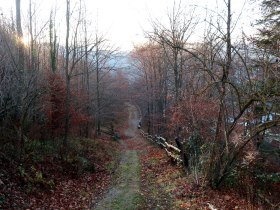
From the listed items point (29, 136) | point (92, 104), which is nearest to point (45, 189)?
point (29, 136)

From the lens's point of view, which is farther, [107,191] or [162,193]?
[107,191]

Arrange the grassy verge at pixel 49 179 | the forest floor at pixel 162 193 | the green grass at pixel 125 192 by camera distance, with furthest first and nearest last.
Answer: the green grass at pixel 125 192 → the forest floor at pixel 162 193 → the grassy verge at pixel 49 179

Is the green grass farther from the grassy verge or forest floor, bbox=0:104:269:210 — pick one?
the grassy verge

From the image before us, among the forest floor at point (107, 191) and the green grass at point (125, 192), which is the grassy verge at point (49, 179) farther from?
the green grass at point (125, 192)

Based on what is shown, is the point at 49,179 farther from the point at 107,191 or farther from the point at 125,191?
the point at 125,191

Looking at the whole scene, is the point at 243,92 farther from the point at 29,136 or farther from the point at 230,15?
the point at 29,136

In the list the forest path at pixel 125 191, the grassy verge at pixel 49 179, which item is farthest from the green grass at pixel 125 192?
the grassy verge at pixel 49 179

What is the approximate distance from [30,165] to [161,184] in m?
5.32

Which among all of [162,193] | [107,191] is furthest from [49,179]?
[162,193]

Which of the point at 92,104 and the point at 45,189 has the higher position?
the point at 92,104

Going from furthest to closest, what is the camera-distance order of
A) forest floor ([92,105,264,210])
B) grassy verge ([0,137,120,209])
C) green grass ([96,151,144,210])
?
green grass ([96,151,144,210])
forest floor ([92,105,264,210])
grassy verge ([0,137,120,209])

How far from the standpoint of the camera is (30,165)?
1122 cm

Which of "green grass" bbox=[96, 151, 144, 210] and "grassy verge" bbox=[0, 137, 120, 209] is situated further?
"green grass" bbox=[96, 151, 144, 210]

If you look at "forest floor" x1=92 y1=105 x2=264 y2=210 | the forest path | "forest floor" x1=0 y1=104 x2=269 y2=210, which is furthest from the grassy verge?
"forest floor" x1=92 y1=105 x2=264 y2=210
